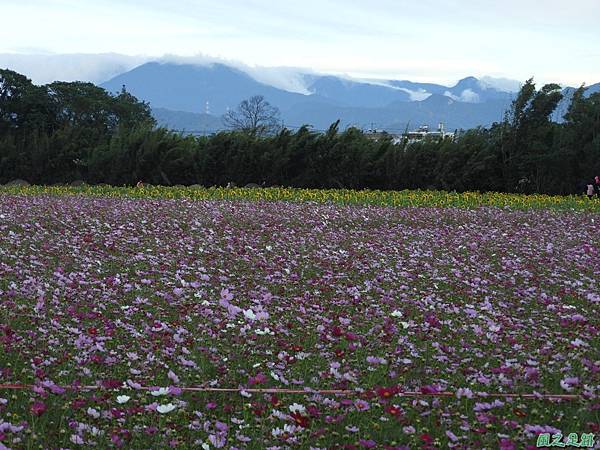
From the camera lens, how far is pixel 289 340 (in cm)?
465

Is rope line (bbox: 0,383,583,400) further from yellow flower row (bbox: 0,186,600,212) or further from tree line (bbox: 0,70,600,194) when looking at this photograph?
tree line (bbox: 0,70,600,194)

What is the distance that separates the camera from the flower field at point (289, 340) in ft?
10.4

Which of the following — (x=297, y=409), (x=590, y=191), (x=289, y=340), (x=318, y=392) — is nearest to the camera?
(x=297, y=409)

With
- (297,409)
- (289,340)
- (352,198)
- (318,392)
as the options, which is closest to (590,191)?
(352,198)

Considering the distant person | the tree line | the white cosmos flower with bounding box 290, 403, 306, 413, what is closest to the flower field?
the white cosmos flower with bounding box 290, 403, 306, 413

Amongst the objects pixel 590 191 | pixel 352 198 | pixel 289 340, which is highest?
pixel 289 340

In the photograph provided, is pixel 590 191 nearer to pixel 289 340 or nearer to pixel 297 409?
pixel 289 340

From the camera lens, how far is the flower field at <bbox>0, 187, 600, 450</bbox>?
10.4 feet

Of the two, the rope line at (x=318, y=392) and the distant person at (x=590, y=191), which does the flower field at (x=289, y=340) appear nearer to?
the rope line at (x=318, y=392)

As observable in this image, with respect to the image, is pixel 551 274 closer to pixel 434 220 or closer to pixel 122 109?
pixel 434 220

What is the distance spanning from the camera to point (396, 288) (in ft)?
21.9

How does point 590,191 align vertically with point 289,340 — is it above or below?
below

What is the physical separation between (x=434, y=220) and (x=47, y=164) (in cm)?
1824

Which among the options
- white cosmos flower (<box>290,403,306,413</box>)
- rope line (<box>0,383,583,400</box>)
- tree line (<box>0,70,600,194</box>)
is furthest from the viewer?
tree line (<box>0,70,600,194</box>)
